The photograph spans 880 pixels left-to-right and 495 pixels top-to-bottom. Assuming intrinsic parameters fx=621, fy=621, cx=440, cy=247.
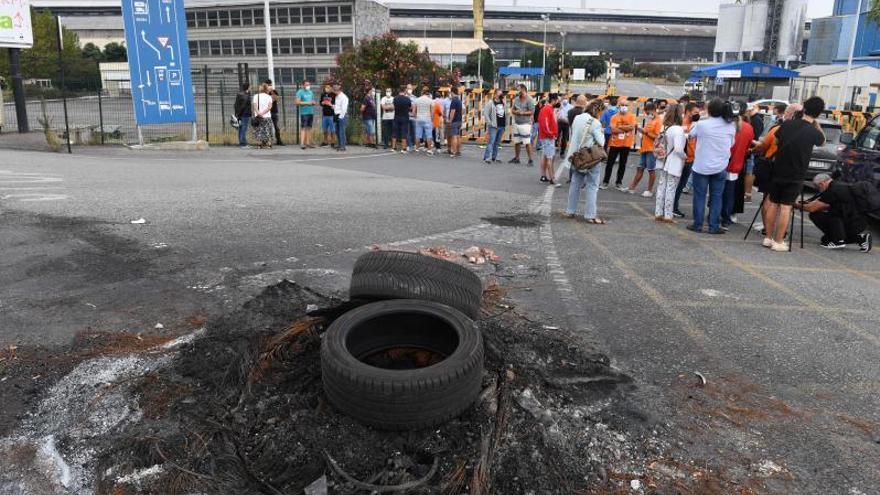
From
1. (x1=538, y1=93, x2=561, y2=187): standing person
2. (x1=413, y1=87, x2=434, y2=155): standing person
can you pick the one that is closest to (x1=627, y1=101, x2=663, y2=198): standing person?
(x1=538, y1=93, x2=561, y2=187): standing person

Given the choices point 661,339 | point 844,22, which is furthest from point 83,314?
point 844,22

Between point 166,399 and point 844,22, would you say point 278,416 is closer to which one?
point 166,399

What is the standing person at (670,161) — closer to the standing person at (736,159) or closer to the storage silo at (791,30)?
the standing person at (736,159)

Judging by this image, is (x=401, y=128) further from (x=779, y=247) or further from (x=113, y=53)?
(x=113, y=53)

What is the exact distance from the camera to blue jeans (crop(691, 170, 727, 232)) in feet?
28.8

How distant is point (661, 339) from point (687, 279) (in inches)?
75.6

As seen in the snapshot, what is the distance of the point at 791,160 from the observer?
7.71 metres

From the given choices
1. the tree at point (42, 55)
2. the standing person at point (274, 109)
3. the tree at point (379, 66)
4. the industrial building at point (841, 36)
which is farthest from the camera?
the industrial building at point (841, 36)

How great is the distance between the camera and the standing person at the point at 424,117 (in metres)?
17.6

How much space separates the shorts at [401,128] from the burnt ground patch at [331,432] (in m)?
14.3

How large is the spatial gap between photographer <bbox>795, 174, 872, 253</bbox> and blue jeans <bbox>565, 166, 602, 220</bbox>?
2.65 m

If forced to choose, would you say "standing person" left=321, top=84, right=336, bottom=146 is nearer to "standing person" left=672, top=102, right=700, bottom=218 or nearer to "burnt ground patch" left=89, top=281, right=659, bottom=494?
"standing person" left=672, top=102, right=700, bottom=218

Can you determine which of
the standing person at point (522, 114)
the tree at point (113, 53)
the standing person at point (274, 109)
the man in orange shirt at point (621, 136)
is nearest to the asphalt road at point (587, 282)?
the man in orange shirt at point (621, 136)

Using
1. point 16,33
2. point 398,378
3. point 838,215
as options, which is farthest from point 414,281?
point 16,33
